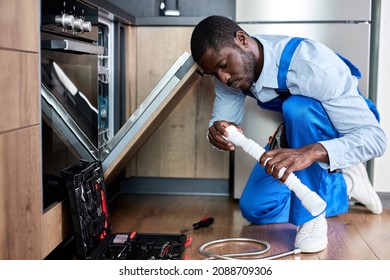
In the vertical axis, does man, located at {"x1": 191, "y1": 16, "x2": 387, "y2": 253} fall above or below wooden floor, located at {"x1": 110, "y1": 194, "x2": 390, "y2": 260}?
above

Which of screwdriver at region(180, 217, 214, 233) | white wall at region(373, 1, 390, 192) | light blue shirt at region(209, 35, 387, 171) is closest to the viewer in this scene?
light blue shirt at region(209, 35, 387, 171)

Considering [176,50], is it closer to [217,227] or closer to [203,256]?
[217,227]

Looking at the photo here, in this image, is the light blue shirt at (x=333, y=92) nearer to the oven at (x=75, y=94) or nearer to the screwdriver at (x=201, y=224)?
the oven at (x=75, y=94)

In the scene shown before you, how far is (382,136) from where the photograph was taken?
6.06 feet

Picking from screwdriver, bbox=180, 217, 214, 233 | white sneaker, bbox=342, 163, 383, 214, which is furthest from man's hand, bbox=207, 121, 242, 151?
white sneaker, bbox=342, 163, 383, 214

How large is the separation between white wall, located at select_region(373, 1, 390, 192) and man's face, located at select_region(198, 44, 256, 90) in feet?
2.75

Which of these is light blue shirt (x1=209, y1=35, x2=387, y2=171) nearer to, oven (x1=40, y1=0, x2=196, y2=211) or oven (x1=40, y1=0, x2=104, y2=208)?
oven (x1=40, y1=0, x2=196, y2=211)

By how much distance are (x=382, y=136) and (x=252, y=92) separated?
536 mm

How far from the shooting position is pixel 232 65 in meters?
1.96

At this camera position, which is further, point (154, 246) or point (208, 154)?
point (208, 154)

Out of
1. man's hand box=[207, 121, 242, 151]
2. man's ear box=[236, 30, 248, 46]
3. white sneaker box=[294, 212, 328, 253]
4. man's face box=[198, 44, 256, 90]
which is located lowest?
white sneaker box=[294, 212, 328, 253]

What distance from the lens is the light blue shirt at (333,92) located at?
1831 mm

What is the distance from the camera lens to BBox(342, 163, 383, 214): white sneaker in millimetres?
2412

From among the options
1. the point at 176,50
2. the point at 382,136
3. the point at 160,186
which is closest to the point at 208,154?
the point at 160,186
